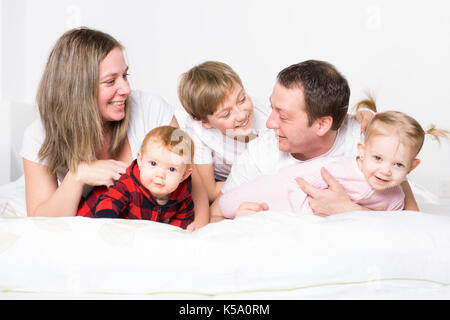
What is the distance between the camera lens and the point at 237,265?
115 centimetres

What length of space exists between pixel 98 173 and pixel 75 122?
0.19 metres

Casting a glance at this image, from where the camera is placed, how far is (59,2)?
284 cm

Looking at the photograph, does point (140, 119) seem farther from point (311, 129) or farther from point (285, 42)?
point (285, 42)

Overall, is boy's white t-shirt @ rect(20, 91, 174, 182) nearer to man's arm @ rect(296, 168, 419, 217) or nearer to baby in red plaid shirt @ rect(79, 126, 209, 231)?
baby in red plaid shirt @ rect(79, 126, 209, 231)

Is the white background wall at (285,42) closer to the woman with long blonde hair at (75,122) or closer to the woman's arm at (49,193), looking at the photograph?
the woman with long blonde hair at (75,122)

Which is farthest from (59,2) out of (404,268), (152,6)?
(404,268)

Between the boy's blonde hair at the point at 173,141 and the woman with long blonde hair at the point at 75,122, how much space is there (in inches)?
9.5

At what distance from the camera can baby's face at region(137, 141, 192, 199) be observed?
4.82ft

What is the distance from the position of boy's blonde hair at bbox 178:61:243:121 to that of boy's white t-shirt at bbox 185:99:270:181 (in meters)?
0.06

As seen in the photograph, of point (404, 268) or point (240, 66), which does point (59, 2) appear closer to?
point (240, 66)

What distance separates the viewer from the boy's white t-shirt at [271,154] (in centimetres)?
177

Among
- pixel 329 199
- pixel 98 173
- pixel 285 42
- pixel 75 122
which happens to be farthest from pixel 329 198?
pixel 285 42

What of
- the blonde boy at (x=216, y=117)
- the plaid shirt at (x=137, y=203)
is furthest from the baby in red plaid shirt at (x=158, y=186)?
the blonde boy at (x=216, y=117)

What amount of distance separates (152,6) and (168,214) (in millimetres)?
1493
